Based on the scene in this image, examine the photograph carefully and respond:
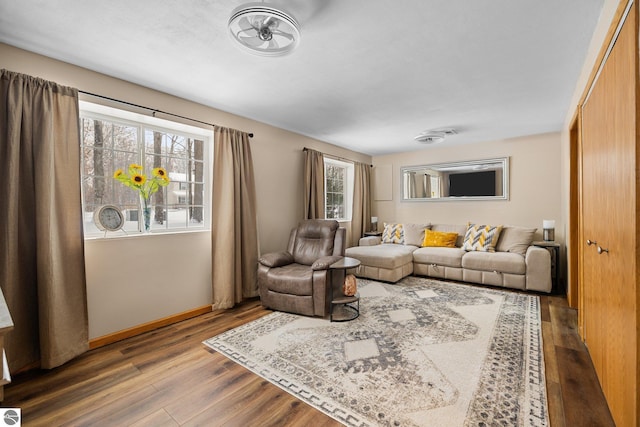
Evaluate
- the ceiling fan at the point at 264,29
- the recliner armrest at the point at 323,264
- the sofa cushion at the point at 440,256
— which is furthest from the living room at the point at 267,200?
the ceiling fan at the point at 264,29

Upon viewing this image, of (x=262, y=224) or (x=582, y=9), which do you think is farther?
(x=262, y=224)

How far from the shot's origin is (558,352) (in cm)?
229

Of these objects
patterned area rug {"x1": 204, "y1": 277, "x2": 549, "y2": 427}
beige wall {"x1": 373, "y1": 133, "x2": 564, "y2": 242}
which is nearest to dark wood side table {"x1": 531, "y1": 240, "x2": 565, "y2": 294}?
beige wall {"x1": 373, "y1": 133, "x2": 564, "y2": 242}

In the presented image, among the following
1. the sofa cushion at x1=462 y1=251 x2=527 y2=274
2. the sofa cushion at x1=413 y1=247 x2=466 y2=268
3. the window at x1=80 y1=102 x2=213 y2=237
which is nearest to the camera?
the window at x1=80 y1=102 x2=213 y2=237

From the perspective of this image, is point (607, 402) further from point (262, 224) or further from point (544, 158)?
point (544, 158)

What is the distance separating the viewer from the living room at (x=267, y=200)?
8.15ft

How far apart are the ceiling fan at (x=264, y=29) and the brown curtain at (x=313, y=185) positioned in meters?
2.64

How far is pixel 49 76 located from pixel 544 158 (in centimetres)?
619

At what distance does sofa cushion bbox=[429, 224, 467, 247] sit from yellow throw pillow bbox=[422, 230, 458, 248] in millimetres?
124

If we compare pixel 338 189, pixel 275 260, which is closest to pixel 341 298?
pixel 275 260

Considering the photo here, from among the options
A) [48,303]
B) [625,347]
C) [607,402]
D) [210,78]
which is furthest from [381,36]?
[48,303]

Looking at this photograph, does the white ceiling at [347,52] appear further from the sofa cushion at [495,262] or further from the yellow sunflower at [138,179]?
the sofa cushion at [495,262]

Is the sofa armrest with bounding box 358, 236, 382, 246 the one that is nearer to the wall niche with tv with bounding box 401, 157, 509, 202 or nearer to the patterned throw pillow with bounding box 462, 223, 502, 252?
the wall niche with tv with bounding box 401, 157, 509, 202

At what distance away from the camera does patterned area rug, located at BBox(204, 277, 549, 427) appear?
1.66 meters
